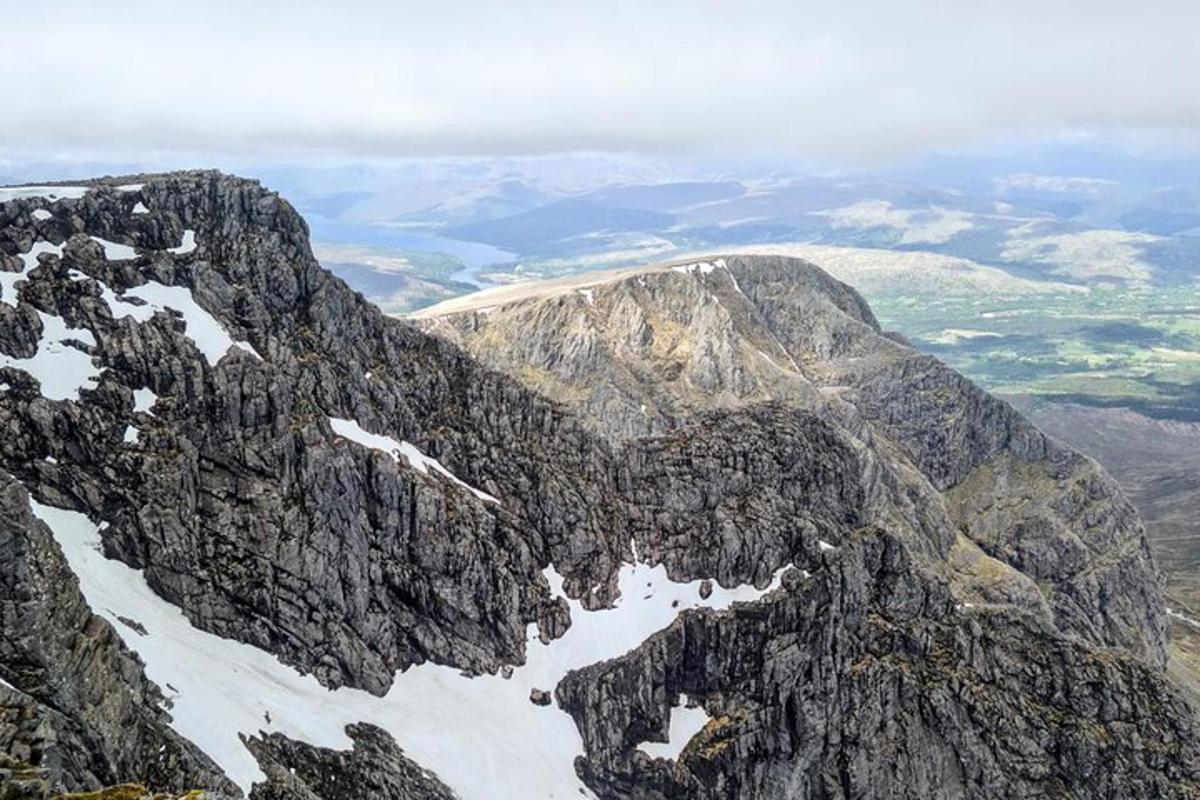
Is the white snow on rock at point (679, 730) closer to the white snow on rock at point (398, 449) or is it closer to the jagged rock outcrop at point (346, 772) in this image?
the jagged rock outcrop at point (346, 772)

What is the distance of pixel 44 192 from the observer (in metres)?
94.2

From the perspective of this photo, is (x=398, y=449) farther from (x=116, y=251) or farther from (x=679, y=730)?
(x=679, y=730)

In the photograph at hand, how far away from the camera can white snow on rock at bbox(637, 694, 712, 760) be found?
94.2 m

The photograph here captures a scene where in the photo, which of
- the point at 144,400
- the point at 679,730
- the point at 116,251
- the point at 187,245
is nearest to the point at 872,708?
the point at 679,730

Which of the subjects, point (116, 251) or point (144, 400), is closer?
point (144, 400)

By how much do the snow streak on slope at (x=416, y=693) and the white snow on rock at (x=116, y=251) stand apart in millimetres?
27556

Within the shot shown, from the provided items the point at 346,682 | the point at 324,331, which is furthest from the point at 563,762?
the point at 324,331

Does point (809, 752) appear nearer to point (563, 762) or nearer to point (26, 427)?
point (563, 762)

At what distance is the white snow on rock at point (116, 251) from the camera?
9056cm

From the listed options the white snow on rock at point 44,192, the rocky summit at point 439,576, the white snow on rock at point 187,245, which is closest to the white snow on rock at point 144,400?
the rocky summit at point 439,576

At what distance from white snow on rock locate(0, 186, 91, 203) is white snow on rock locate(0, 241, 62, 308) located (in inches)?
277

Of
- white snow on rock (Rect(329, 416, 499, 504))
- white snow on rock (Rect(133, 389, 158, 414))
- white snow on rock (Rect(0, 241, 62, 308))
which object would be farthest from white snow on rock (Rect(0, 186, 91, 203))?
white snow on rock (Rect(329, 416, 499, 504))

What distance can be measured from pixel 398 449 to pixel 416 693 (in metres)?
25.4

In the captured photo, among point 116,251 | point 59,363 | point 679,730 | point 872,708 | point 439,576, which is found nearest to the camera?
point 59,363
